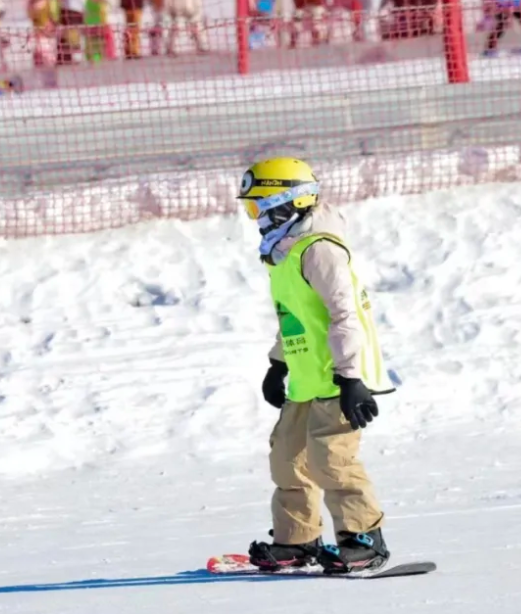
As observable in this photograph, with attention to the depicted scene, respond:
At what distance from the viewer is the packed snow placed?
17.7 ft

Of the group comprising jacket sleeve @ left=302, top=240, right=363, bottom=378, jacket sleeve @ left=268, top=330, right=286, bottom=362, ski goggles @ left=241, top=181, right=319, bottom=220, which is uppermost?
ski goggles @ left=241, top=181, right=319, bottom=220

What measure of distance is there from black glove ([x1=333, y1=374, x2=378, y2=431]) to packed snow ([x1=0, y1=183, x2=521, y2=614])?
2.04ft

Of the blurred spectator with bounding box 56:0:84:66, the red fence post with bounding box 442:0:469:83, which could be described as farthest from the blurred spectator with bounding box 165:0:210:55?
the red fence post with bounding box 442:0:469:83

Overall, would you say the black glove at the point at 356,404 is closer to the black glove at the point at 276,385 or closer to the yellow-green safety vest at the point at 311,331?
the yellow-green safety vest at the point at 311,331

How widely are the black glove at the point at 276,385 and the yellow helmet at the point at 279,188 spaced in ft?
2.17

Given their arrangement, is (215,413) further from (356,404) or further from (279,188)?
(356,404)

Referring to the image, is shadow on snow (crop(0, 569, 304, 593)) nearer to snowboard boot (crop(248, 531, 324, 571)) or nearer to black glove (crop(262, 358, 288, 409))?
snowboard boot (crop(248, 531, 324, 571))

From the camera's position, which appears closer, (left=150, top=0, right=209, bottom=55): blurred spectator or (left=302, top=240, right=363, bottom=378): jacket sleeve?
(left=302, top=240, right=363, bottom=378): jacket sleeve

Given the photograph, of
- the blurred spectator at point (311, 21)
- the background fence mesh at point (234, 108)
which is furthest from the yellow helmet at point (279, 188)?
the blurred spectator at point (311, 21)

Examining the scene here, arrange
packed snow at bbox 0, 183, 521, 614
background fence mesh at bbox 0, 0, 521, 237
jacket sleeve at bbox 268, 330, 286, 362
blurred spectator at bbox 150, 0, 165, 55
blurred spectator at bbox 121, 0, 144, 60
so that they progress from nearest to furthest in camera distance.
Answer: packed snow at bbox 0, 183, 521, 614, jacket sleeve at bbox 268, 330, 286, 362, background fence mesh at bbox 0, 0, 521, 237, blurred spectator at bbox 150, 0, 165, 55, blurred spectator at bbox 121, 0, 144, 60

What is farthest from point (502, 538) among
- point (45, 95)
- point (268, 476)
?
point (45, 95)

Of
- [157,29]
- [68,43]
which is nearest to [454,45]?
[157,29]

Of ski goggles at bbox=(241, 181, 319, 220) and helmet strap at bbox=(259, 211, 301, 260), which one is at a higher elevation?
ski goggles at bbox=(241, 181, 319, 220)

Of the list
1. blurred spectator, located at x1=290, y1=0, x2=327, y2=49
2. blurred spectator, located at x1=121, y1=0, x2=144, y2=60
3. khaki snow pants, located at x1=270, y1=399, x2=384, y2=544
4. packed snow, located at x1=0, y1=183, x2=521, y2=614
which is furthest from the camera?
blurred spectator, located at x1=290, y1=0, x2=327, y2=49
